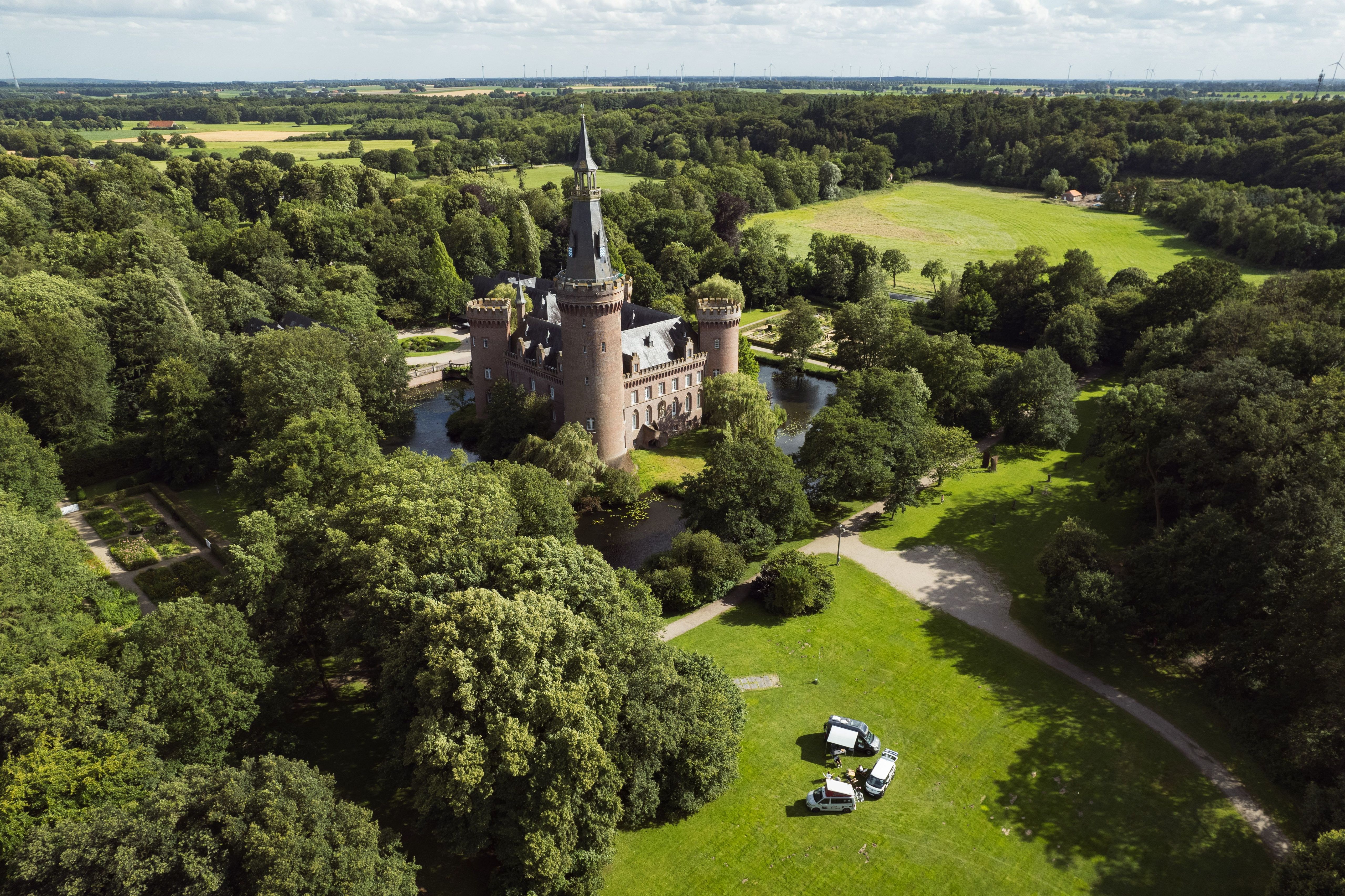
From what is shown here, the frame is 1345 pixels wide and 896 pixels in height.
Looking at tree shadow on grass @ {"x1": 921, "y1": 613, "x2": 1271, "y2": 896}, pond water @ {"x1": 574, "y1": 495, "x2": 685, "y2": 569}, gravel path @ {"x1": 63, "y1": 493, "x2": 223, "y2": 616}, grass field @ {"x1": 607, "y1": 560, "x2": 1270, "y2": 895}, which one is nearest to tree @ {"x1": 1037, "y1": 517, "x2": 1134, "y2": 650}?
grass field @ {"x1": 607, "y1": 560, "x2": 1270, "y2": 895}

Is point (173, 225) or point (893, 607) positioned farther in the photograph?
point (173, 225)

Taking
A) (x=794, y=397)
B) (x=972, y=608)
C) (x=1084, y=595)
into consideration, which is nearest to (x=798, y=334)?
(x=794, y=397)

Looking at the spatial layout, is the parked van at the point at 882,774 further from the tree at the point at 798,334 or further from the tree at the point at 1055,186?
the tree at the point at 1055,186

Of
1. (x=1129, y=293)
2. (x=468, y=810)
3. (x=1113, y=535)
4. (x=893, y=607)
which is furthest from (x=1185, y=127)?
(x=468, y=810)

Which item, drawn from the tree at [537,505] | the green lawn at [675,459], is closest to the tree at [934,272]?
the green lawn at [675,459]

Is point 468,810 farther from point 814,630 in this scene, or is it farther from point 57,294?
point 57,294
